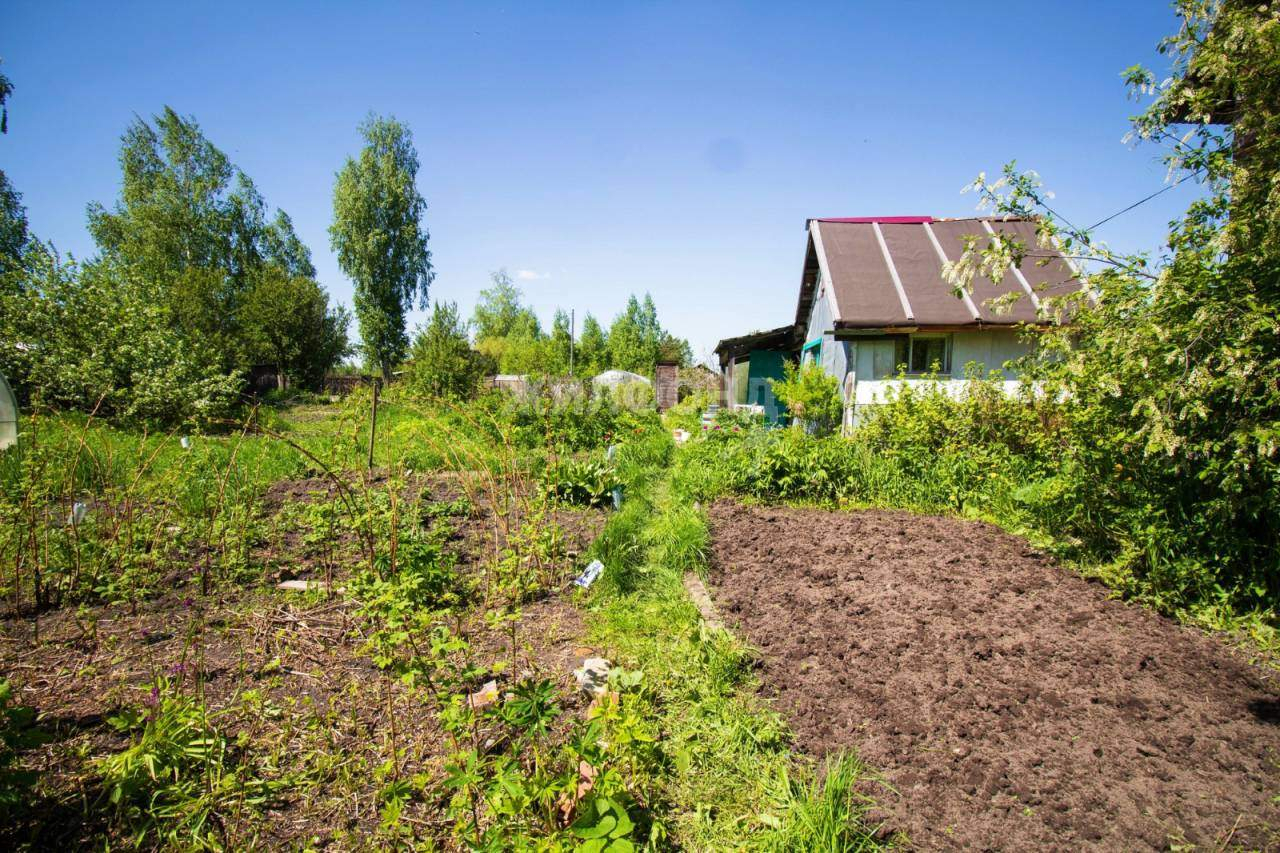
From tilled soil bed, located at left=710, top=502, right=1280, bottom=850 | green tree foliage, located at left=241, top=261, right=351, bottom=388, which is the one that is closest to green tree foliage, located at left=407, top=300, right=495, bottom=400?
tilled soil bed, located at left=710, top=502, right=1280, bottom=850

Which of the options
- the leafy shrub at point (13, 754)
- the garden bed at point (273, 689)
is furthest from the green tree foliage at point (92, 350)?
the leafy shrub at point (13, 754)

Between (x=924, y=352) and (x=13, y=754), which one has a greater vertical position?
(x=924, y=352)

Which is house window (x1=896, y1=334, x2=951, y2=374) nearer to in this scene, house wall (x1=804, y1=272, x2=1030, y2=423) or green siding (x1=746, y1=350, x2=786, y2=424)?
house wall (x1=804, y1=272, x2=1030, y2=423)

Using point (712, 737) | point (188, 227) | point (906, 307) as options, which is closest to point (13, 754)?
point (712, 737)

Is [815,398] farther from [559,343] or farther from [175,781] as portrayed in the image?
[559,343]

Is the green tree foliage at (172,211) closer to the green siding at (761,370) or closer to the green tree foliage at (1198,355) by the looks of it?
the green siding at (761,370)

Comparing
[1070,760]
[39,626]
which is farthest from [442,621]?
[1070,760]

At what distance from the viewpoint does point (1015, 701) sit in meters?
2.53

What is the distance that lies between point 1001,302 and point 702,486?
3.59 metres

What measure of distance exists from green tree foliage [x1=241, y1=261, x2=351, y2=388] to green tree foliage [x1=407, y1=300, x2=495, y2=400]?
45.5 feet

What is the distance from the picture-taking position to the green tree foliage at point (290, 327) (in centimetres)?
2475

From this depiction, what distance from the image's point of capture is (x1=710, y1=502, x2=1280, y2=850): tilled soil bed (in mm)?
1919

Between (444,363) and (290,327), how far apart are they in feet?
52.2

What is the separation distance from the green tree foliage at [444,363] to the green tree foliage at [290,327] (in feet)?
45.5
